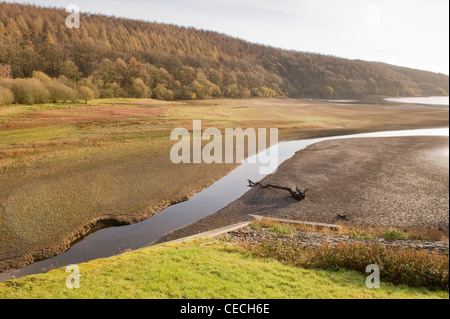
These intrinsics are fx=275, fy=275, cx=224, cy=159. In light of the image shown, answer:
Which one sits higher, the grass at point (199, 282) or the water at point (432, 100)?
the water at point (432, 100)

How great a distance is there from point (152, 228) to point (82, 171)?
8.36 meters

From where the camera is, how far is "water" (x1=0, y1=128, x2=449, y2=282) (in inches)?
495

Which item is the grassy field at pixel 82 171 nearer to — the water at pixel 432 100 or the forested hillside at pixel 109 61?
the forested hillside at pixel 109 61

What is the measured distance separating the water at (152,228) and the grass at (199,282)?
2.97m

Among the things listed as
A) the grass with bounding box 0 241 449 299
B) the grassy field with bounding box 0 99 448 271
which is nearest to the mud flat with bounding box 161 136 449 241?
the grassy field with bounding box 0 99 448 271

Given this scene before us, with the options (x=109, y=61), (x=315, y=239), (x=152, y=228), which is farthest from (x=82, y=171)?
(x=315, y=239)

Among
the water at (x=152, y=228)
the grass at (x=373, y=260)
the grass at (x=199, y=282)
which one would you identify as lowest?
the water at (x=152, y=228)

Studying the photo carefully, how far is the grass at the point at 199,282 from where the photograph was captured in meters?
7.77

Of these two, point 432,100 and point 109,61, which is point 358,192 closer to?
point 109,61

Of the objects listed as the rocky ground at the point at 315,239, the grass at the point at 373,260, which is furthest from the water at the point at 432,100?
the grass at the point at 373,260

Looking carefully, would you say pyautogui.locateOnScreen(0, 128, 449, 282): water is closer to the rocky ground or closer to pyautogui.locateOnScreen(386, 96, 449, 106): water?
the rocky ground

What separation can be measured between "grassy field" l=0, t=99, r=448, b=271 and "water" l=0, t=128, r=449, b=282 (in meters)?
0.66

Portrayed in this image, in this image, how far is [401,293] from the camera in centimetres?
880

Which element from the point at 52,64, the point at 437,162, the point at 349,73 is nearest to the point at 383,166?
the point at 437,162
